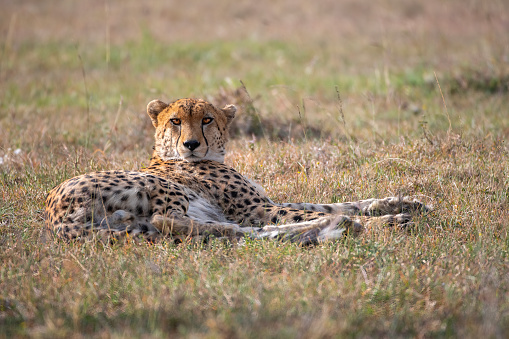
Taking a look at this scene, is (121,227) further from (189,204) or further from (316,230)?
(316,230)

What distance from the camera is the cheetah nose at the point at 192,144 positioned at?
13.7 ft

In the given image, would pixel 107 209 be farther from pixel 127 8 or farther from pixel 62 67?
pixel 127 8

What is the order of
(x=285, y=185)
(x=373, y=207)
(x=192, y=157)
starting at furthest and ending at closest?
(x=285, y=185) → (x=192, y=157) → (x=373, y=207)

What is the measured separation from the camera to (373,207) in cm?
410

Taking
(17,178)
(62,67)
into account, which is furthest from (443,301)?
(62,67)

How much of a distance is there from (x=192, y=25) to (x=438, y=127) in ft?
35.1

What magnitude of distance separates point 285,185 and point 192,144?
0.96m

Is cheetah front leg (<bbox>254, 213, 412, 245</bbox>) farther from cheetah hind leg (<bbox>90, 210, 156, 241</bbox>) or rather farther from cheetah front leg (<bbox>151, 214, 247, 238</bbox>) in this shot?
cheetah hind leg (<bbox>90, 210, 156, 241</bbox>)

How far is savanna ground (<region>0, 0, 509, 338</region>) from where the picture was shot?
2.51 m

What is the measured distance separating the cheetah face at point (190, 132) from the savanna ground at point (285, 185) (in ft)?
2.20

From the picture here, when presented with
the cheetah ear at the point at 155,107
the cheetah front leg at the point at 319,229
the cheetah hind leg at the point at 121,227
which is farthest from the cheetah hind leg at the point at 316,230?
the cheetah ear at the point at 155,107

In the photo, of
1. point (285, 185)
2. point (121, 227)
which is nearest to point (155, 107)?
point (285, 185)

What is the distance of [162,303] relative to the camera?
2553mm

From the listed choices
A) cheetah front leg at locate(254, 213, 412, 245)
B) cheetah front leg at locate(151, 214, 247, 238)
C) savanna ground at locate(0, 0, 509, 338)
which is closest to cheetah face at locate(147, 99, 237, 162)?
savanna ground at locate(0, 0, 509, 338)
